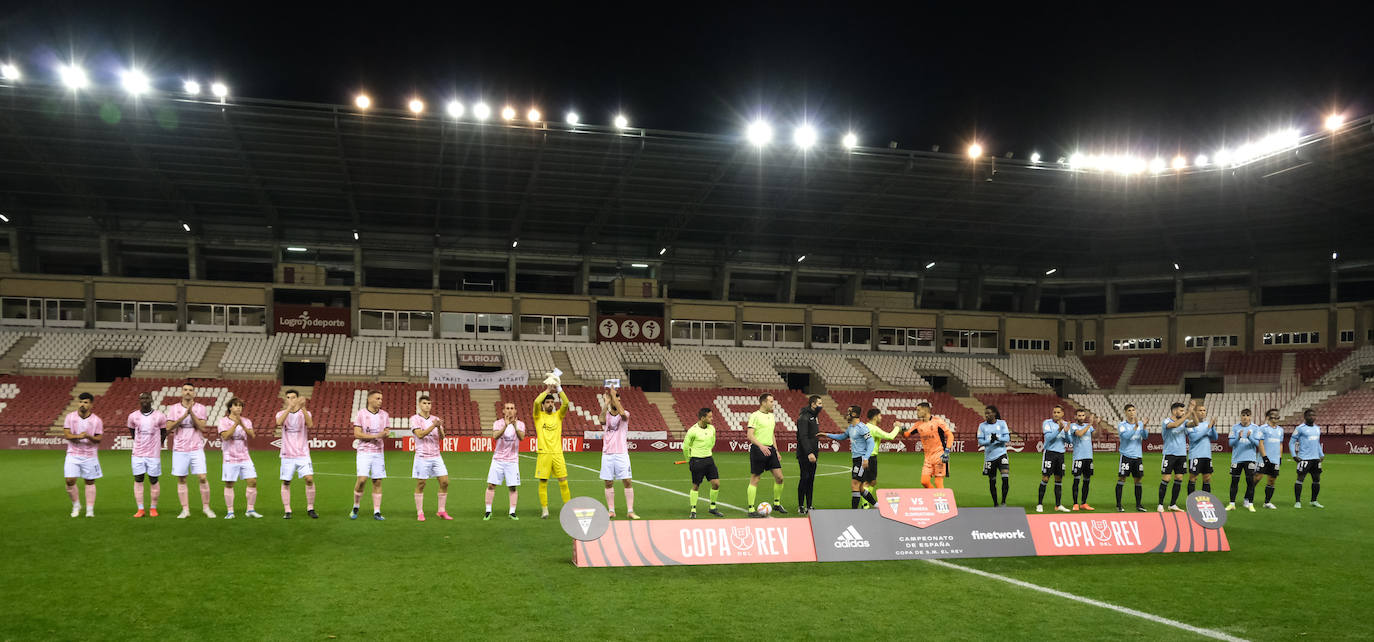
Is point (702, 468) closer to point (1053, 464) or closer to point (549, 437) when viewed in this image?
point (549, 437)

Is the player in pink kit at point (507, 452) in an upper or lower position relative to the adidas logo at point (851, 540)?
upper

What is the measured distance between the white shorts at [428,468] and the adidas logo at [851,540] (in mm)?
7198

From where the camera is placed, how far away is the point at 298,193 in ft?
147

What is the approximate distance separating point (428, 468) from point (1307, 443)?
19.0m

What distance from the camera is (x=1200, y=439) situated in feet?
57.5

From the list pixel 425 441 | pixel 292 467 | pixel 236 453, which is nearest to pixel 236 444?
pixel 236 453

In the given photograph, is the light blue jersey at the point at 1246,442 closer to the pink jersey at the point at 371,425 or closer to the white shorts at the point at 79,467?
the pink jersey at the point at 371,425

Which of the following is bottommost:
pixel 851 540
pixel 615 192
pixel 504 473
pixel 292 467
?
pixel 851 540

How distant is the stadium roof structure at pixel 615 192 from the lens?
3734 cm

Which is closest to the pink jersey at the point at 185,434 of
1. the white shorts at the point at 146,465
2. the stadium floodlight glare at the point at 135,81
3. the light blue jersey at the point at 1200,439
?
the white shorts at the point at 146,465

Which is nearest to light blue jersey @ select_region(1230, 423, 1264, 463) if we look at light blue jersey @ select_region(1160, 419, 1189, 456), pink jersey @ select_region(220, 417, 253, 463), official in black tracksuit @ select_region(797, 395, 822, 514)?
light blue jersey @ select_region(1160, 419, 1189, 456)

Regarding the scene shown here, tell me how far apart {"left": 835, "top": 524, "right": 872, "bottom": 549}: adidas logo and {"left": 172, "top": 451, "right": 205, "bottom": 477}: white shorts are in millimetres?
11280

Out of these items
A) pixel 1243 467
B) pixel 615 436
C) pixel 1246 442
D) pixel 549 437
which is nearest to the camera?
pixel 549 437

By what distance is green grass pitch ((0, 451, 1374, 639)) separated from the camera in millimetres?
8109
